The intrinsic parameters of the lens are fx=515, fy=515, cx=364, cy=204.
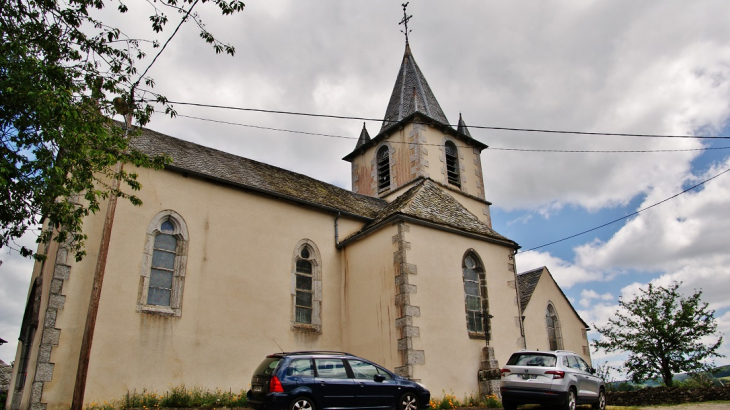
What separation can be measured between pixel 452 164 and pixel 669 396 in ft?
42.0

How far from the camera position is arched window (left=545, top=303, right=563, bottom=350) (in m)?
20.5

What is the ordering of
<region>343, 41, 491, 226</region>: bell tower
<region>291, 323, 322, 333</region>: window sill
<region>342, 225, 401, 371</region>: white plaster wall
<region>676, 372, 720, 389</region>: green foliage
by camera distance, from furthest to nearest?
<region>343, 41, 491, 226</region>: bell tower → <region>676, 372, 720, 389</region>: green foliage → <region>291, 323, 322, 333</region>: window sill → <region>342, 225, 401, 371</region>: white plaster wall

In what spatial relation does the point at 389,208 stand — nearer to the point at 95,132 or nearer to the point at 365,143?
the point at 365,143

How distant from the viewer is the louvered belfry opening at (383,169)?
79.3 feet

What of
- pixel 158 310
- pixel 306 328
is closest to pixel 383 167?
pixel 306 328

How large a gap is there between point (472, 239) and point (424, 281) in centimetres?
278

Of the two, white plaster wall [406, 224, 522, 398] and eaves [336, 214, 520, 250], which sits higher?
eaves [336, 214, 520, 250]

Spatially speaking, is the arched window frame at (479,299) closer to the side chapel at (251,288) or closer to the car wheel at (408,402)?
the side chapel at (251,288)

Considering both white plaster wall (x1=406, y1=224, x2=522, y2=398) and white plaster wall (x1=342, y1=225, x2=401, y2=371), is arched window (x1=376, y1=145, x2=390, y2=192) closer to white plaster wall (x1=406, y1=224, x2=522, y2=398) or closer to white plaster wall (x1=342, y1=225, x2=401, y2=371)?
white plaster wall (x1=342, y1=225, x2=401, y2=371)

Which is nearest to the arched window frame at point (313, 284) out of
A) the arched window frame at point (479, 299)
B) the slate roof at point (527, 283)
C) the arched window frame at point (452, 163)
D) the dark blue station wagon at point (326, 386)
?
the arched window frame at point (479, 299)

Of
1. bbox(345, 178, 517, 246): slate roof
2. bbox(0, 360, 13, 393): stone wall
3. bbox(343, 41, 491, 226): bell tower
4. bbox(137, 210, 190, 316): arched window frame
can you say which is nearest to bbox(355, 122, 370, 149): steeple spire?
bbox(343, 41, 491, 226): bell tower

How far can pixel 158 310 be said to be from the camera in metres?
12.5

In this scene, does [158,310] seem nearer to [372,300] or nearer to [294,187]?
[372,300]

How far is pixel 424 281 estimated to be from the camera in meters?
14.5
